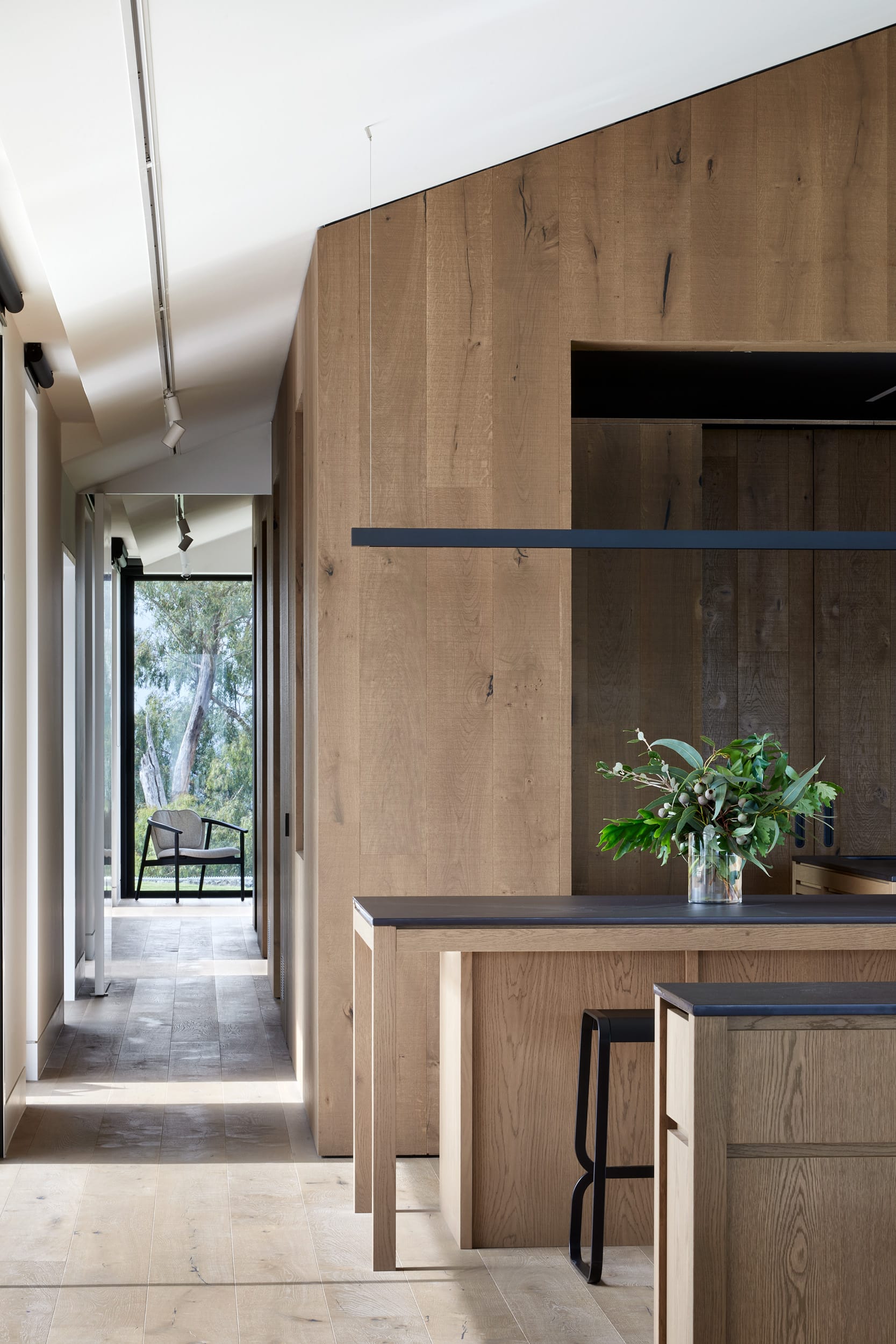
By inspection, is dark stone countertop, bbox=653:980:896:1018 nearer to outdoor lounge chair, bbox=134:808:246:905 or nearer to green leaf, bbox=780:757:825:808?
green leaf, bbox=780:757:825:808

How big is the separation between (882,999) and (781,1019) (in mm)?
189

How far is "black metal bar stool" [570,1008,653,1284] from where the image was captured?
10.7 feet

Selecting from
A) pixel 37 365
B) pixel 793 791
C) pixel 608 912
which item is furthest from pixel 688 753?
pixel 37 365

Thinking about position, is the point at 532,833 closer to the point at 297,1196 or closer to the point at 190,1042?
the point at 297,1196

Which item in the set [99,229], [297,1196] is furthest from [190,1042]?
[99,229]

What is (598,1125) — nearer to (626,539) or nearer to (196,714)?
(626,539)

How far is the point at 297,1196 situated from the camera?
3939 mm

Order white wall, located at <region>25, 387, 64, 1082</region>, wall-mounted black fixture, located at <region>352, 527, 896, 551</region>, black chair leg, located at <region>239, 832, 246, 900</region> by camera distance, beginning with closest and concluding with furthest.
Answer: wall-mounted black fixture, located at <region>352, 527, 896, 551</region>, white wall, located at <region>25, 387, 64, 1082</region>, black chair leg, located at <region>239, 832, 246, 900</region>

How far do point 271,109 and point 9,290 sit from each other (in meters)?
1.29

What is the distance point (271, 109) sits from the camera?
11.4ft

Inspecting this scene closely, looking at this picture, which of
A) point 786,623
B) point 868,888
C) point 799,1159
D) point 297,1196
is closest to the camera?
point 799,1159

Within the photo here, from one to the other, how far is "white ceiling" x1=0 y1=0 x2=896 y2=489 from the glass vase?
6.83ft

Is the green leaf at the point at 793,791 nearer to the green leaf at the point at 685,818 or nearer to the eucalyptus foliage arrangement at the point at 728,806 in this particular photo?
the eucalyptus foliage arrangement at the point at 728,806

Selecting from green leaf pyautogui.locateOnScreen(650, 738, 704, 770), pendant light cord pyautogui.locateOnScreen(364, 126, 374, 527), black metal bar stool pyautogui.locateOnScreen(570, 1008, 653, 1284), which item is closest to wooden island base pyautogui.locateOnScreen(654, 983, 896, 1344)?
black metal bar stool pyautogui.locateOnScreen(570, 1008, 653, 1284)
